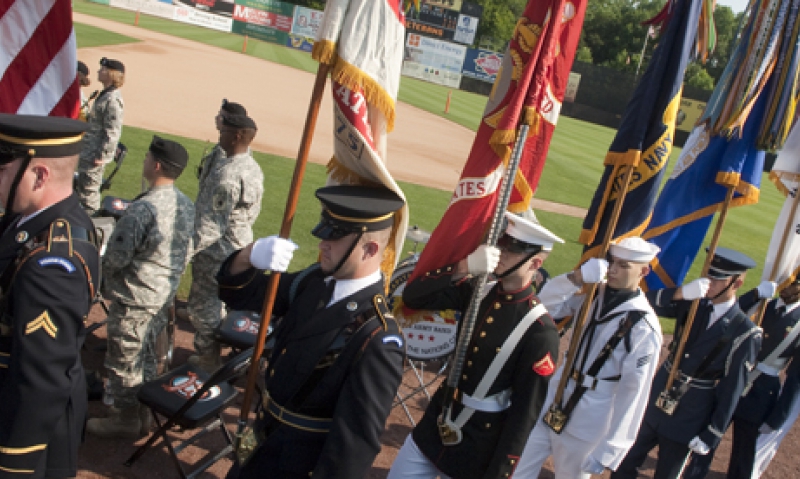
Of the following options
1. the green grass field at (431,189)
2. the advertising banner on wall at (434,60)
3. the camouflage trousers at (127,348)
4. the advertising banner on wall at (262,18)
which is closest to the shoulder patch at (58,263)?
the camouflage trousers at (127,348)

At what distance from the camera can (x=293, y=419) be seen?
3.03m

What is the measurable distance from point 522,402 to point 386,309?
106cm

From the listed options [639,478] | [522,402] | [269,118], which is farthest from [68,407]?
[269,118]

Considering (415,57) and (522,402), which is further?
(415,57)

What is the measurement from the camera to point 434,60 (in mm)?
45156

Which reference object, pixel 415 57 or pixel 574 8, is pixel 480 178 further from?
pixel 415 57

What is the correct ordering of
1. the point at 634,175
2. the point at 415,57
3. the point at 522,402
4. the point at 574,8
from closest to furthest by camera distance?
the point at 522,402, the point at 574,8, the point at 634,175, the point at 415,57

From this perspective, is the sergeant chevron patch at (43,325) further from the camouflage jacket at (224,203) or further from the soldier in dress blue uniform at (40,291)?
the camouflage jacket at (224,203)

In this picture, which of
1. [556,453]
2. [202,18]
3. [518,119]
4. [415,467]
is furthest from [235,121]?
[202,18]

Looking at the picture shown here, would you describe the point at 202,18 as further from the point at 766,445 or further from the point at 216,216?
the point at 766,445

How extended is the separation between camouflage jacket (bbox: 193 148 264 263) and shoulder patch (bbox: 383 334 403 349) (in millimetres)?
3376

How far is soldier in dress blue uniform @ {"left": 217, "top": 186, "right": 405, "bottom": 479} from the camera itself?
9.24 feet

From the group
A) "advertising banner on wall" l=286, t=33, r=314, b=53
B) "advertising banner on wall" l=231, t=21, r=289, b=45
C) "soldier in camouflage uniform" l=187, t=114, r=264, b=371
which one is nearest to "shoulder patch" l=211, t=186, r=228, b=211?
"soldier in camouflage uniform" l=187, t=114, r=264, b=371

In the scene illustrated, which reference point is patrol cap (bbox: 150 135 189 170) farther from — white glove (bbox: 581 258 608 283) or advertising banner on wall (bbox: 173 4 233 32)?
advertising banner on wall (bbox: 173 4 233 32)
